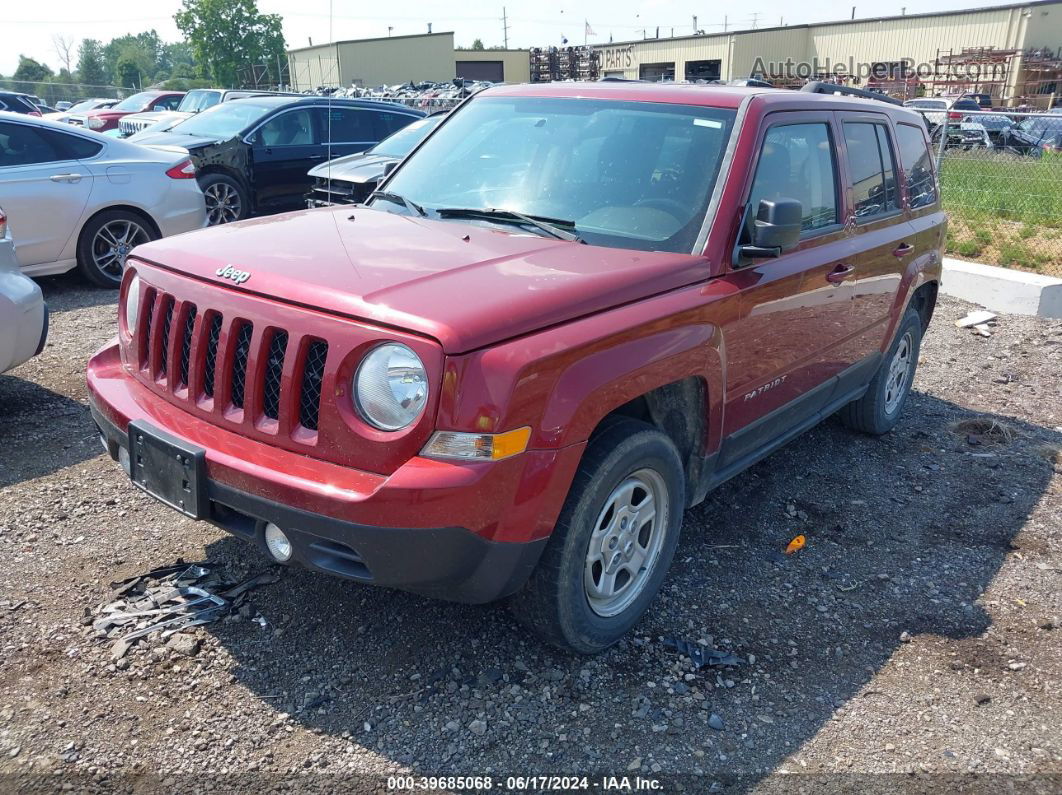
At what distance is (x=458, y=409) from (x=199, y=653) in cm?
146

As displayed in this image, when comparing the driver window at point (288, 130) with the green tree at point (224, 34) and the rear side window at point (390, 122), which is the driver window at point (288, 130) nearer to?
the rear side window at point (390, 122)

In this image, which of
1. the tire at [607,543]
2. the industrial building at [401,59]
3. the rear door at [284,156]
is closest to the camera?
the tire at [607,543]

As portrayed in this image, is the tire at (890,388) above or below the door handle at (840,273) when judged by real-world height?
below

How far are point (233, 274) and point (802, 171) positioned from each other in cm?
258

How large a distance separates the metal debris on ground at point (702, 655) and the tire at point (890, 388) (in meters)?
2.52

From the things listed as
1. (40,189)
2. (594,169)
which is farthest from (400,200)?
(40,189)

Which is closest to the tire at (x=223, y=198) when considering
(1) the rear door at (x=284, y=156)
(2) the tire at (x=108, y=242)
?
(1) the rear door at (x=284, y=156)

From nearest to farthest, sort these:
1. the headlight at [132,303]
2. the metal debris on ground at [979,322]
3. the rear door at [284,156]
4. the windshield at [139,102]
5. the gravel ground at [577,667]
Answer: the gravel ground at [577,667] < the headlight at [132,303] < the metal debris on ground at [979,322] < the rear door at [284,156] < the windshield at [139,102]

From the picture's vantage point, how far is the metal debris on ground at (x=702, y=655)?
3309 millimetres

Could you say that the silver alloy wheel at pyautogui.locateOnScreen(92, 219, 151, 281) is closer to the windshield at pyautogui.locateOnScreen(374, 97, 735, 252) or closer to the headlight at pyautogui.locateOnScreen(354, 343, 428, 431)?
the windshield at pyautogui.locateOnScreen(374, 97, 735, 252)

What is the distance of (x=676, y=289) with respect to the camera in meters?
3.28

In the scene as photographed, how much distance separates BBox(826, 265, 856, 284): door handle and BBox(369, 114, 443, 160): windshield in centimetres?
593

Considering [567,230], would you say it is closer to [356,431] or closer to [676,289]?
[676,289]

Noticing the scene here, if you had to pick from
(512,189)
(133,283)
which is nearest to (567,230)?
(512,189)
